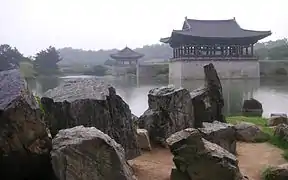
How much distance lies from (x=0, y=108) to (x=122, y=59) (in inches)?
1861

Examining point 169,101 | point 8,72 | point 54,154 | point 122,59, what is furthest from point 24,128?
point 122,59

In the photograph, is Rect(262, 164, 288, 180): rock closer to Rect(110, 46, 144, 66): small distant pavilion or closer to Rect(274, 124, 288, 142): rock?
Rect(274, 124, 288, 142): rock

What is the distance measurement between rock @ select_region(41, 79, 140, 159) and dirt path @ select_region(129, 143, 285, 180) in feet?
1.17

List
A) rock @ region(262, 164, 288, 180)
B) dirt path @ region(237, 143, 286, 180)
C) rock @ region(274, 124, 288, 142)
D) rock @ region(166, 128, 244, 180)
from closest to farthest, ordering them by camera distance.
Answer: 1. rock @ region(166, 128, 244, 180)
2. rock @ region(262, 164, 288, 180)
3. dirt path @ region(237, 143, 286, 180)
4. rock @ region(274, 124, 288, 142)

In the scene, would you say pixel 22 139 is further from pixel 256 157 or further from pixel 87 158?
pixel 256 157

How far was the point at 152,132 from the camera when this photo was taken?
287 inches

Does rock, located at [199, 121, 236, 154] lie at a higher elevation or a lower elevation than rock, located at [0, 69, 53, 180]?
lower

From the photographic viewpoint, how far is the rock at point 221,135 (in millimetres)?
6020

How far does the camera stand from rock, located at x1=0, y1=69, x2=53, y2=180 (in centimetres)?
349

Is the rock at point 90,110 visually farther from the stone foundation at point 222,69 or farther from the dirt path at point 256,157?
the stone foundation at point 222,69

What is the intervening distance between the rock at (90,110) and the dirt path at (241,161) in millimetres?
357

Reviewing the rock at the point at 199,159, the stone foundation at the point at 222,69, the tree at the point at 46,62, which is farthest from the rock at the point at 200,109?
the tree at the point at 46,62

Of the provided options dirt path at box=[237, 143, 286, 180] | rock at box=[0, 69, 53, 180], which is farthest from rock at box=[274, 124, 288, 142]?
rock at box=[0, 69, 53, 180]

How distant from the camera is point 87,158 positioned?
344 centimetres
